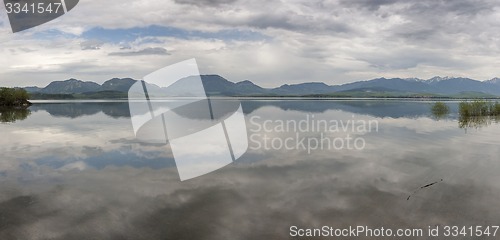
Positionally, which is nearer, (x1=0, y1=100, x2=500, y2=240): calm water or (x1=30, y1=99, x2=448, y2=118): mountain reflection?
(x1=0, y1=100, x2=500, y2=240): calm water

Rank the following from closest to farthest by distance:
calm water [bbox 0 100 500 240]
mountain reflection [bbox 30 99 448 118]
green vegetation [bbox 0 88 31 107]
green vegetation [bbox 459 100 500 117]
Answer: calm water [bbox 0 100 500 240]
green vegetation [bbox 459 100 500 117]
mountain reflection [bbox 30 99 448 118]
green vegetation [bbox 0 88 31 107]

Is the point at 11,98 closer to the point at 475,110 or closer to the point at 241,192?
the point at 241,192

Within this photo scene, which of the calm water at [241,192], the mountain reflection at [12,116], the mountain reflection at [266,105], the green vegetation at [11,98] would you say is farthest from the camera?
the green vegetation at [11,98]

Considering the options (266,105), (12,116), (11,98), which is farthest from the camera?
(266,105)

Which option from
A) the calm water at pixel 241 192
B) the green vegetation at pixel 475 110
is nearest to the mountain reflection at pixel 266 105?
the green vegetation at pixel 475 110

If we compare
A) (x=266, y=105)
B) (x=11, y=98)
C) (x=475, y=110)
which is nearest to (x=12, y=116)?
(x=11, y=98)

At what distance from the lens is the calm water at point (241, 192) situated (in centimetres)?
1198

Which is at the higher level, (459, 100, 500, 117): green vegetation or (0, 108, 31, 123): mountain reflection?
(0, 108, 31, 123): mountain reflection

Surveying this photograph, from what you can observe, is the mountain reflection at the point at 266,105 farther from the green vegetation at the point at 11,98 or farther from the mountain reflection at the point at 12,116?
the mountain reflection at the point at 12,116

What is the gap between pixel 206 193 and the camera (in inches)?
615

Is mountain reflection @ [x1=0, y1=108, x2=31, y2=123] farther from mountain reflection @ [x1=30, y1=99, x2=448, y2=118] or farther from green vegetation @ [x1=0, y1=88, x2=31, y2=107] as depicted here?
green vegetation @ [x1=0, y1=88, x2=31, y2=107]

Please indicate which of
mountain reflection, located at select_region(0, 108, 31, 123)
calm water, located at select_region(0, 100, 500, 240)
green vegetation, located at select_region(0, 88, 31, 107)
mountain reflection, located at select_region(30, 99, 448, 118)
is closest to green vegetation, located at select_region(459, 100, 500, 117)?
mountain reflection, located at select_region(30, 99, 448, 118)

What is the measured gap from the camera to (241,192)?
1582cm

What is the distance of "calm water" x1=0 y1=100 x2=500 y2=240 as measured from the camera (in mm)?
11984
